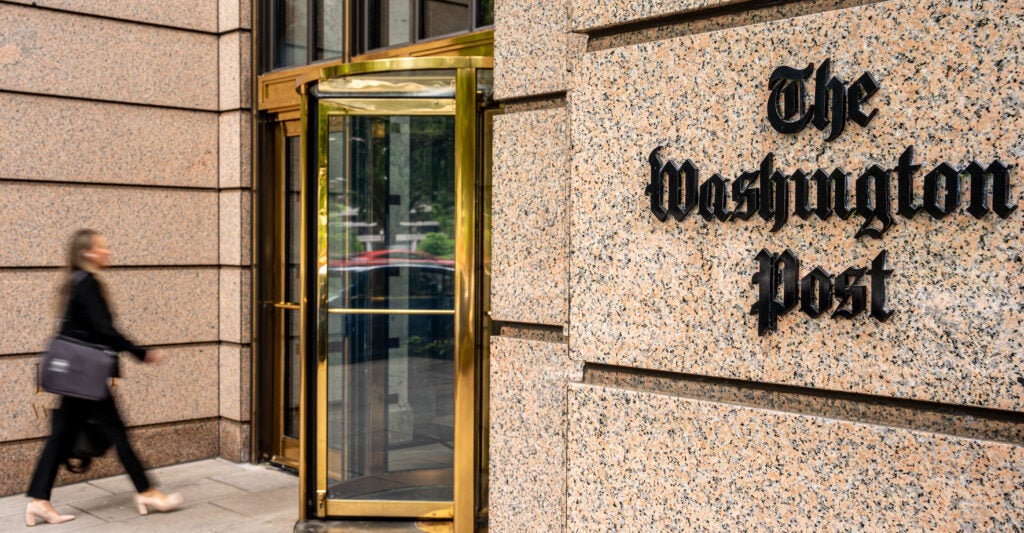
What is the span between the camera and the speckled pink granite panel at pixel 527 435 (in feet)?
12.6

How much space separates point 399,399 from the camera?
5770 millimetres

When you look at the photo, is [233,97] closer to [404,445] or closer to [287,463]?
[287,463]

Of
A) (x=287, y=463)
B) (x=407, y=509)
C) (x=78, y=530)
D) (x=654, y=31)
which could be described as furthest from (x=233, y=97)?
(x=654, y=31)

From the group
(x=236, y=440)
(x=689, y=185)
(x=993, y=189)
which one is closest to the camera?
(x=993, y=189)

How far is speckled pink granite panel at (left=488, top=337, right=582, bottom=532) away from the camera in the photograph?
383 cm

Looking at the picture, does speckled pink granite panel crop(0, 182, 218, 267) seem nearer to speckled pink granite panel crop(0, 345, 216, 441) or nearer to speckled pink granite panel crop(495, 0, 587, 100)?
speckled pink granite panel crop(0, 345, 216, 441)

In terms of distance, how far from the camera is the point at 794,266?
A: 8.94ft

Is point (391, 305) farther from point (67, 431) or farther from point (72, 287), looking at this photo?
point (67, 431)

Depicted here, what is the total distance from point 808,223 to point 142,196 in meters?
6.61

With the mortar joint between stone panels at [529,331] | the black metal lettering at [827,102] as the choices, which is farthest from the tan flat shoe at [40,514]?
the black metal lettering at [827,102]

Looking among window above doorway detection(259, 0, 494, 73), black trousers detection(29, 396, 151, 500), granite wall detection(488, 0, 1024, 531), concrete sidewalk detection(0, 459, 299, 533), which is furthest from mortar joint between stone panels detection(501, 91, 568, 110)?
black trousers detection(29, 396, 151, 500)

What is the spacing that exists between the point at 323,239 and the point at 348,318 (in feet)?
1.58

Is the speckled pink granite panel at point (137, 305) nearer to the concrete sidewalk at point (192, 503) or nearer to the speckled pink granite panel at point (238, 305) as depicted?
the speckled pink granite panel at point (238, 305)

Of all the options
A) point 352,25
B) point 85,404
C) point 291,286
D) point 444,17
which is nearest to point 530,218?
point 444,17
